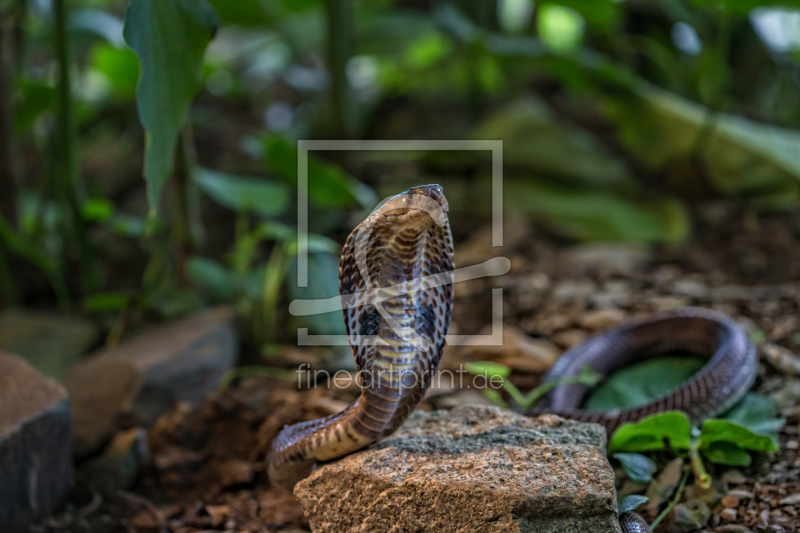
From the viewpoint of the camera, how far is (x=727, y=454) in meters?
1.94

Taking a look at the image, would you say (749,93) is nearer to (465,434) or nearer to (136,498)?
(465,434)

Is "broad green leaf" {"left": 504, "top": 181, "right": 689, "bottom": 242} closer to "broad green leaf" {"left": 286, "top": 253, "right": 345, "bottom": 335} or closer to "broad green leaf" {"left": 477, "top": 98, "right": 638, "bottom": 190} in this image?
"broad green leaf" {"left": 477, "top": 98, "right": 638, "bottom": 190}

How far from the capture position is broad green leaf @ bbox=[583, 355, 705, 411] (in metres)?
2.59

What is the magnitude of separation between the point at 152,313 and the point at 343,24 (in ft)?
7.72

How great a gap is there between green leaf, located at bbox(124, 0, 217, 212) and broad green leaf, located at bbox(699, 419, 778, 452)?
1838 millimetres

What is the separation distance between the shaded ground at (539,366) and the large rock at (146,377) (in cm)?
13

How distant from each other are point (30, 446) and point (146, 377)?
2.36ft

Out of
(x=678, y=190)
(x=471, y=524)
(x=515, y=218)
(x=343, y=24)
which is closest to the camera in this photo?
(x=471, y=524)

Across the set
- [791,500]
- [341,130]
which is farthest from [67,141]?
[791,500]

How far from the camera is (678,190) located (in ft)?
16.9

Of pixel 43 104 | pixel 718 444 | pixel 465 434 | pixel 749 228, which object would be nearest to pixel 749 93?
pixel 749 228

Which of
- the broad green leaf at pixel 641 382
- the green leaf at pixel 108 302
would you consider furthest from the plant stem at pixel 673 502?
the green leaf at pixel 108 302

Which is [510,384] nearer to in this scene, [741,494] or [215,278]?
[741,494]

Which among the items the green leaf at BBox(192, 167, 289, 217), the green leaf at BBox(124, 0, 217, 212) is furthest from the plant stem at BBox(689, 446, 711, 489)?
the green leaf at BBox(192, 167, 289, 217)
